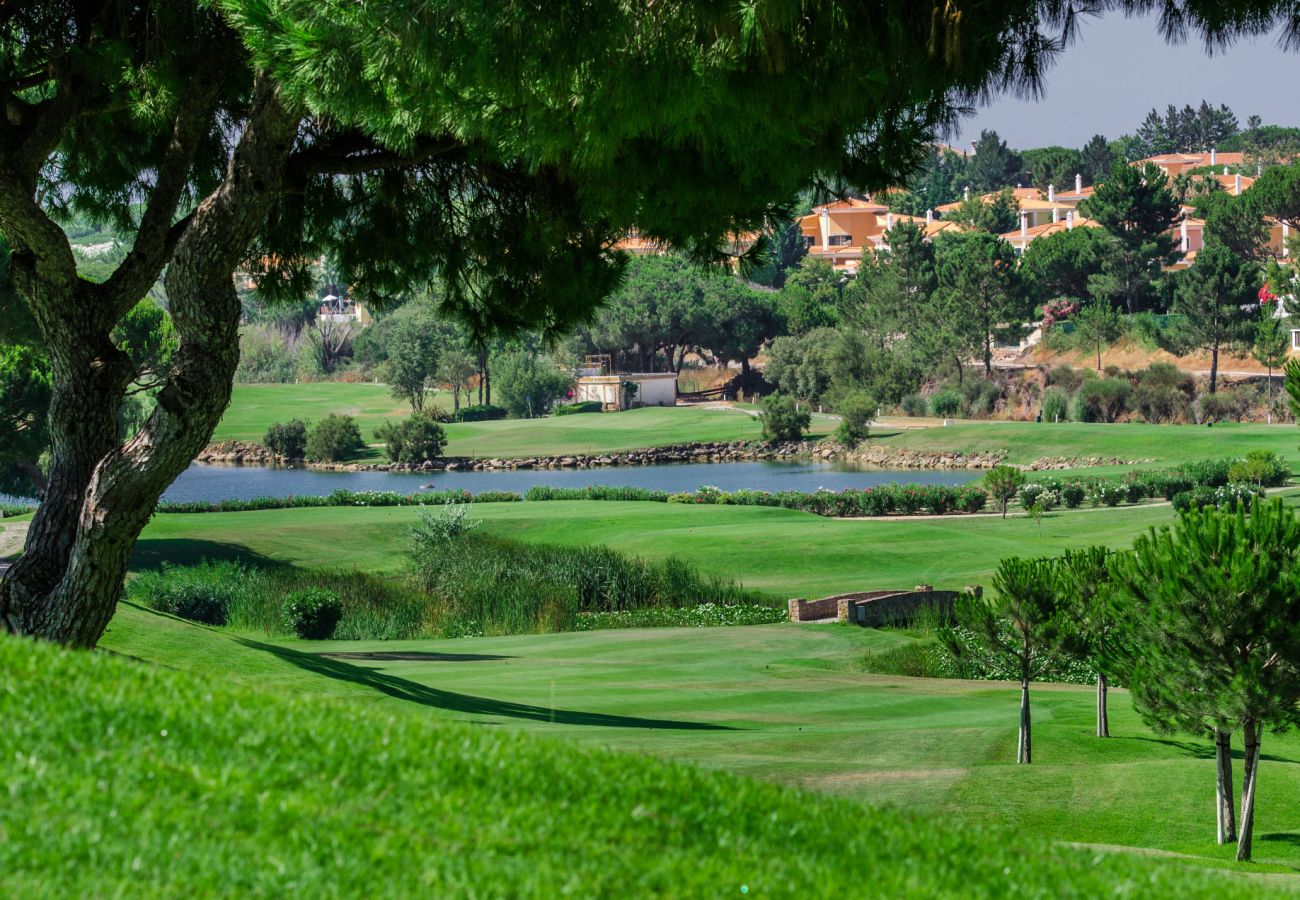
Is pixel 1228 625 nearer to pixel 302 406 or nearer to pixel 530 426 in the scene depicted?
pixel 530 426

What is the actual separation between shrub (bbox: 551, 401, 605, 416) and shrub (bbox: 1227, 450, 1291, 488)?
5057 cm

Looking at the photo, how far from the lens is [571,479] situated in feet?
206

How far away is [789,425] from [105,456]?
63609 mm

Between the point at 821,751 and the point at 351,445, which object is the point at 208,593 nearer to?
the point at 821,751

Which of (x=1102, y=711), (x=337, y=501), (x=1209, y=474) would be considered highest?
(x=1209, y=474)

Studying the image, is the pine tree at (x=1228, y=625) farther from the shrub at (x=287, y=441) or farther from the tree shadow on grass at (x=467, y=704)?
the shrub at (x=287, y=441)

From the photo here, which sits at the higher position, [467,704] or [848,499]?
[467,704]

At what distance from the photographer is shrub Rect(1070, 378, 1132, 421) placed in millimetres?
70375

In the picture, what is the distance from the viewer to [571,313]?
9898mm

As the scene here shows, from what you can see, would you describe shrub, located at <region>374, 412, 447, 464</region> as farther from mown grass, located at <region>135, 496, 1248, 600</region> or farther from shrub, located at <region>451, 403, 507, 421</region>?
Result: mown grass, located at <region>135, 496, 1248, 600</region>

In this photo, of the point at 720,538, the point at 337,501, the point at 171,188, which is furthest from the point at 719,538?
the point at 171,188

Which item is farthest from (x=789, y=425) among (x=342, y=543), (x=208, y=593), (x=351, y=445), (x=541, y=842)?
(x=541, y=842)

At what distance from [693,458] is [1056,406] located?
1912cm

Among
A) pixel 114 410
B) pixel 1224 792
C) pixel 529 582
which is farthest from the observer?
pixel 529 582
